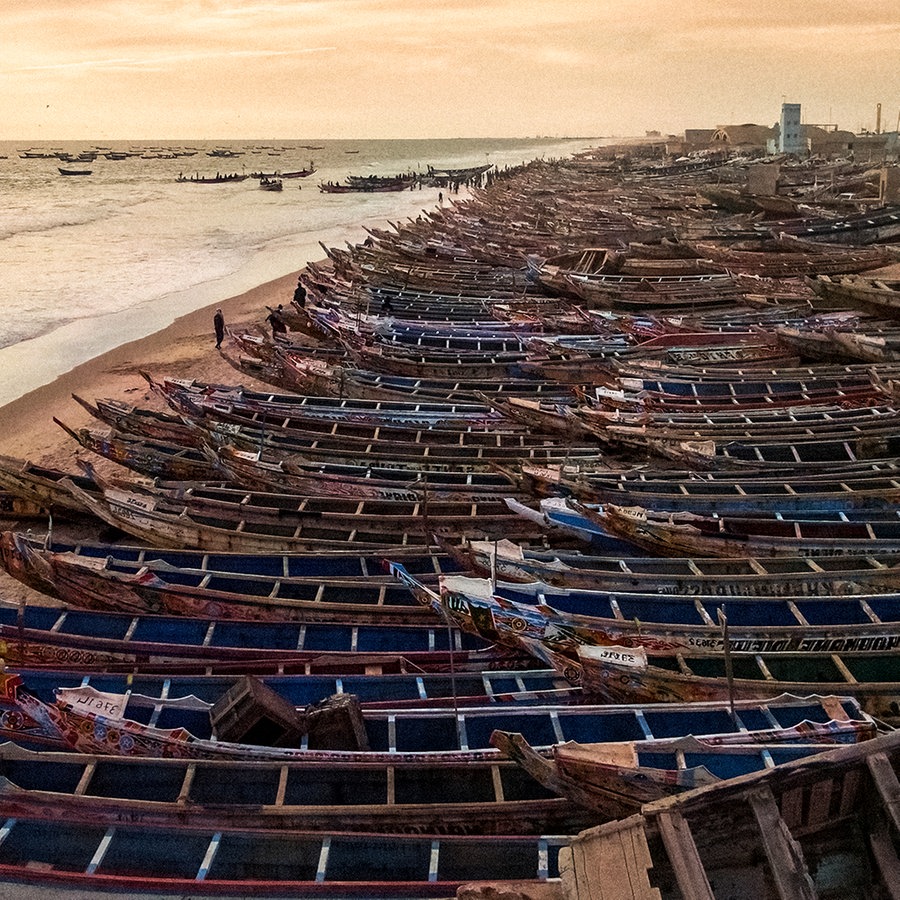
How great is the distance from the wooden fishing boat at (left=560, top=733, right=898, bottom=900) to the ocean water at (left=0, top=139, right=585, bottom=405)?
21.9 meters

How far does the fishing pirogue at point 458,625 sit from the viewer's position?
7371 mm

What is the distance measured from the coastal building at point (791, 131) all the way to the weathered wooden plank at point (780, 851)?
98.4 meters

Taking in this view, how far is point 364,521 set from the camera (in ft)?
44.0

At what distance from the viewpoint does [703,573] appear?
37.4 feet

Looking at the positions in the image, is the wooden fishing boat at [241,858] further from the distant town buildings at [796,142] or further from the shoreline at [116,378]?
the distant town buildings at [796,142]

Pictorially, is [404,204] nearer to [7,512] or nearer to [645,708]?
[7,512]

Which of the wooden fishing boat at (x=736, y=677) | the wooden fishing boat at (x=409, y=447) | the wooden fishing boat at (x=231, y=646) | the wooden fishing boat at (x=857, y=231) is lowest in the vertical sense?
the wooden fishing boat at (x=231, y=646)

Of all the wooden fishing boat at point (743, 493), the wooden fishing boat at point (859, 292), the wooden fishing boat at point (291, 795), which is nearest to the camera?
the wooden fishing boat at point (291, 795)

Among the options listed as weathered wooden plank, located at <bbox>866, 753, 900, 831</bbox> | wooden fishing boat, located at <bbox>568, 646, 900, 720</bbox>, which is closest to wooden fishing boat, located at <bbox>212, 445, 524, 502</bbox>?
wooden fishing boat, located at <bbox>568, 646, 900, 720</bbox>

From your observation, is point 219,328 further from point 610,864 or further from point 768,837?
point 768,837

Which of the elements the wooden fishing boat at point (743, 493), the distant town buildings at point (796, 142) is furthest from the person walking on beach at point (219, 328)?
the distant town buildings at point (796, 142)

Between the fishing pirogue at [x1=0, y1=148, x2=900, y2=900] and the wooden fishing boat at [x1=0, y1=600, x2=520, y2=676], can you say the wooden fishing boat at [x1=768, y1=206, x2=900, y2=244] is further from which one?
the wooden fishing boat at [x1=0, y1=600, x2=520, y2=676]

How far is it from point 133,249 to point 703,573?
47.9 metres

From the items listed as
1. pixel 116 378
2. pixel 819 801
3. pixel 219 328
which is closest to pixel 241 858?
pixel 819 801
